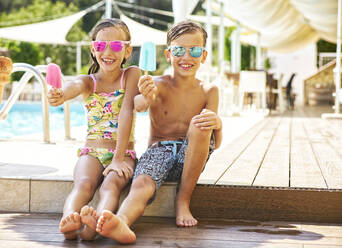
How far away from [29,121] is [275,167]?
858 centimetres

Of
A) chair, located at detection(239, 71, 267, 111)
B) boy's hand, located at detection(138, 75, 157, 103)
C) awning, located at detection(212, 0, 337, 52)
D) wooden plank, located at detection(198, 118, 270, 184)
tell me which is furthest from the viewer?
awning, located at detection(212, 0, 337, 52)

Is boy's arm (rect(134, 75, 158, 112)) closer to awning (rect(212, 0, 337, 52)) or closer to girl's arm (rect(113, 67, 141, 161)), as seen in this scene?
girl's arm (rect(113, 67, 141, 161))

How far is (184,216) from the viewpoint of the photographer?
215 cm

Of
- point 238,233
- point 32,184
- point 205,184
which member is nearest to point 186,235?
point 238,233

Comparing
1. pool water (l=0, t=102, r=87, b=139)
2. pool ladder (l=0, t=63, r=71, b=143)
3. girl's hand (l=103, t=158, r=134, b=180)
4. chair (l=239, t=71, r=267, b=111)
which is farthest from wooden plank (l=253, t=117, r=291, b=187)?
pool water (l=0, t=102, r=87, b=139)

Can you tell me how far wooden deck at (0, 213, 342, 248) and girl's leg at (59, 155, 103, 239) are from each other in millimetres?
69

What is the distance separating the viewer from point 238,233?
2047 mm

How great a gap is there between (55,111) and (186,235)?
11.3 m

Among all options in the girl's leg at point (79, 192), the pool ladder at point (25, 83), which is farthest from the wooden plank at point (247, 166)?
the pool ladder at point (25, 83)

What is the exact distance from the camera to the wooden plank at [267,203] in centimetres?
222

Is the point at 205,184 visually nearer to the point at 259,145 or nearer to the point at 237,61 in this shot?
the point at 259,145

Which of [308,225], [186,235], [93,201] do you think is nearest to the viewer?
[186,235]

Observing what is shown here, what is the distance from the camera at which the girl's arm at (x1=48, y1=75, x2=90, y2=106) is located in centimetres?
210

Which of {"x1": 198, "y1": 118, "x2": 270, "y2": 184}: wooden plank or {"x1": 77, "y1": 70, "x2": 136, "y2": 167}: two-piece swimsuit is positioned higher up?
{"x1": 77, "y1": 70, "x2": 136, "y2": 167}: two-piece swimsuit
